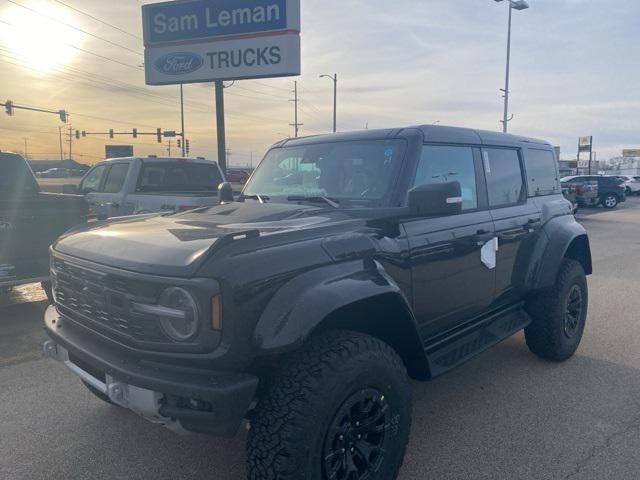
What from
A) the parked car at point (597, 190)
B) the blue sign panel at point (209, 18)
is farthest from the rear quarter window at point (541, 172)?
the parked car at point (597, 190)

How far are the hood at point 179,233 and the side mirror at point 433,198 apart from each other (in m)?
0.39

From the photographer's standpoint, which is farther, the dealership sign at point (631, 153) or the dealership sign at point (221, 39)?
the dealership sign at point (631, 153)

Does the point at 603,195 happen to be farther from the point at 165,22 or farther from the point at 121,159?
the point at 121,159

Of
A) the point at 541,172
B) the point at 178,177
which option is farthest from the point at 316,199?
the point at 178,177

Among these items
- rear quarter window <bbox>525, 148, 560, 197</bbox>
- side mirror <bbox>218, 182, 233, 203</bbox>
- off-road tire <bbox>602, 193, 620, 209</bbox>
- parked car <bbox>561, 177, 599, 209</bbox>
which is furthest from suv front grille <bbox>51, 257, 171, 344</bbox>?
off-road tire <bbox>602, 193, 620, 209</bbox>

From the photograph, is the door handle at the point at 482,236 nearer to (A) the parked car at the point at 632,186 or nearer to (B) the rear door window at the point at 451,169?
(B) the rear door window at the point at 451,169

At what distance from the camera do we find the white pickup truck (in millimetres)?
7941

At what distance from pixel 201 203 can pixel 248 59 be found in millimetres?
9749

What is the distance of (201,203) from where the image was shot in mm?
7160

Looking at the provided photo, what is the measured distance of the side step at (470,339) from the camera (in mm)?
3283

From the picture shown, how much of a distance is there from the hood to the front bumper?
437 millimetres

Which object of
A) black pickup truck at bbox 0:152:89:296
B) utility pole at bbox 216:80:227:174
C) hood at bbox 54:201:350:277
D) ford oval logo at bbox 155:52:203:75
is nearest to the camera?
hood at bbox 54:201:350:277

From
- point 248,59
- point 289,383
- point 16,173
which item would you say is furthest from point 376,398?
point 248,59

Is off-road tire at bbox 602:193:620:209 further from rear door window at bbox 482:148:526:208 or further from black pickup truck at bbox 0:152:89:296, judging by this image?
black pickup truck at bbox 0:152:89:296
